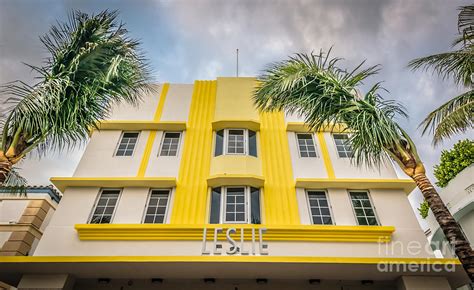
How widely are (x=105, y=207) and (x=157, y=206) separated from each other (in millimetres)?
1752

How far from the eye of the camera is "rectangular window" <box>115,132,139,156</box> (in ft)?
35.7

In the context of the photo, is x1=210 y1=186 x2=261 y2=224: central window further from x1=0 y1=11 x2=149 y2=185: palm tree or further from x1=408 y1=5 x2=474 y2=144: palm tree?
x1=408 y1=5 x2=474 y2=144: palm tree

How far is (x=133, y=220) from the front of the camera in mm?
8938

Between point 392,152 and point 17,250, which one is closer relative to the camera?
point 392,152

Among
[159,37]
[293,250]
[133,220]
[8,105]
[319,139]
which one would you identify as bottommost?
[293,250]

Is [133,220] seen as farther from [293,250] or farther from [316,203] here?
[316,203]

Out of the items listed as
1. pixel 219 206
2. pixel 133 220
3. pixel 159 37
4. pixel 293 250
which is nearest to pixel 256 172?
pixel 219 206

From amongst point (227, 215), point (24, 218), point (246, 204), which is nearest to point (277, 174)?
point (246, 204)

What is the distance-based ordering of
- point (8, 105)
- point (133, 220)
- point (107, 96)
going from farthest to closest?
point (133, 220), point (107, 96), point (8, 105)

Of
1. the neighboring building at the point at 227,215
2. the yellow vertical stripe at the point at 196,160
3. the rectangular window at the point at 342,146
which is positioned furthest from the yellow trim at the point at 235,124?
the rectangular window at the point at 342,146

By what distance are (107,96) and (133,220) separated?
160 inches

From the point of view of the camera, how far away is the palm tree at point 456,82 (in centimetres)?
716

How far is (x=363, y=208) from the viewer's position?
30.9ft

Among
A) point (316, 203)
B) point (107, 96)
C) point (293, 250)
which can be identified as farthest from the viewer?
point (316, 203)
